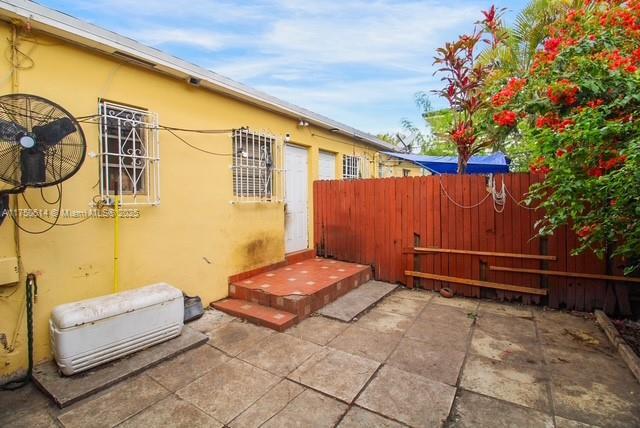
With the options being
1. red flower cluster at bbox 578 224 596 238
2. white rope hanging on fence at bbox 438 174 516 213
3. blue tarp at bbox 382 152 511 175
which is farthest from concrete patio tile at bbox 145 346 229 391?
blue tarp at bbox 382 152 511 175

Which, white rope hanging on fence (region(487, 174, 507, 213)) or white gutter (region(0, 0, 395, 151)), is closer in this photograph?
white gutter (region(0, 0, 395, 151))

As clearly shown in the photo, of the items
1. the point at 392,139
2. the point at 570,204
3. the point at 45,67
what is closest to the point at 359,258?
the point at 570,204

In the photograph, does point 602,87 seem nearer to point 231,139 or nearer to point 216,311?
point 231,139

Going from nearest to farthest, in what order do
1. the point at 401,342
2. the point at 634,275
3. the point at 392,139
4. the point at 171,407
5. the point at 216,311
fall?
the point at 171,407
the point at 401,342
the point at 634,275
the point at 216,311
the point at 392,139

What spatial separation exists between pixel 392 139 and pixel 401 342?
612 inches

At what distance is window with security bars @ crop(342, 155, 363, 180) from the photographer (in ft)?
26.4

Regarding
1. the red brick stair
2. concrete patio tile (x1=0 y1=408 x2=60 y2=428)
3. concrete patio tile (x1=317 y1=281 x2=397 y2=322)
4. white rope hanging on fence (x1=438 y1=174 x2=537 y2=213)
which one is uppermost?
white rope hanging on fence (x1=438 y1=174 x2=537 y2=213)

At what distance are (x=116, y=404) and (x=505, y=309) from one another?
4768 mm

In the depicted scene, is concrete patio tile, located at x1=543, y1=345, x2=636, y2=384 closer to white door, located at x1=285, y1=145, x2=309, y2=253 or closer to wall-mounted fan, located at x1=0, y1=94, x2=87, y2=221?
white door, located at x1=285, y1=145, x2=309, y2=253

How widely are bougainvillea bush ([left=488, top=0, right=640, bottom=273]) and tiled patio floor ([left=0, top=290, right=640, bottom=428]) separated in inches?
45.1

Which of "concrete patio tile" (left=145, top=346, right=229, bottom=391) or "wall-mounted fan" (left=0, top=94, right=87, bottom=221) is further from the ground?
"wall-mounted fan" (left=0, top=94, right=87, bottom=221)

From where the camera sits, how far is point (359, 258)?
19.8 ft

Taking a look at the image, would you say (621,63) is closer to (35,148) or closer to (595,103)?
(595,103)

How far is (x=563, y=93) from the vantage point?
2873mm
